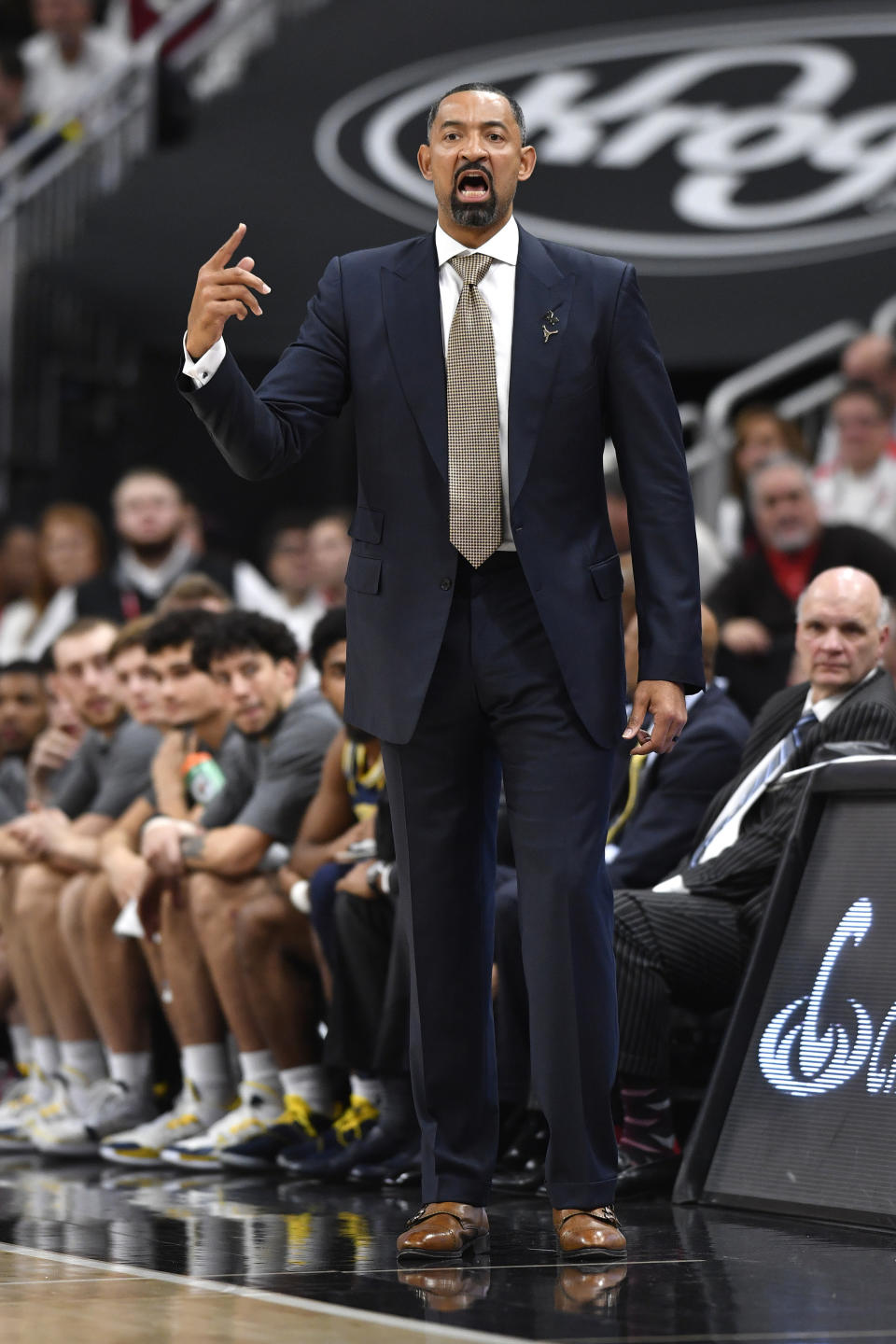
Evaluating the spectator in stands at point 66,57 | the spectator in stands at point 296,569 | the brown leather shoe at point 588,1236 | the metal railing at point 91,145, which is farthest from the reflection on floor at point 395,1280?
the spectator in stands at point 66,57

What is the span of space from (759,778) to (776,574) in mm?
2077

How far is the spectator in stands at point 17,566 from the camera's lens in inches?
364

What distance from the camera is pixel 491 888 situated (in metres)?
3.49

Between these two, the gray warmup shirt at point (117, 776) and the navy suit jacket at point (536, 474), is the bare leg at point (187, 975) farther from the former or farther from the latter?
the navy suit jacket at point (536, 474)

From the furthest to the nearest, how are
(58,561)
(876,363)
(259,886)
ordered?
(58,561), (876,363), (259,886)

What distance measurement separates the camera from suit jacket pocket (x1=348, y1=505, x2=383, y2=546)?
338 centimetres

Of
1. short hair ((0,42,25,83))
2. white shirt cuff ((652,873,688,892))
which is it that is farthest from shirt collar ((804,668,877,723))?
short hair ((0,42,25,83))

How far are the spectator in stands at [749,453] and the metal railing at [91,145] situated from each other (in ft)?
12.6

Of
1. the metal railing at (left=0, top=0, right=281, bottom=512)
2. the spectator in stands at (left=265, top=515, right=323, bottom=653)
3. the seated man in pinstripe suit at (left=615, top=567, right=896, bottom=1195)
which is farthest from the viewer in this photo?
the metal railing at (left=0, top=0, right=281, bottom=512)

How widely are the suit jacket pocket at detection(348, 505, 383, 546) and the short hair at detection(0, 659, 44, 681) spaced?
429 centimetres

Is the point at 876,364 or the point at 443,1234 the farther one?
the point at 876,364

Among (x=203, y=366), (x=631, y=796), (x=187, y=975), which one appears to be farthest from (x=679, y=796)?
(x=203, y=366)

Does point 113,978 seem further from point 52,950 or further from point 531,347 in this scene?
point 531,347

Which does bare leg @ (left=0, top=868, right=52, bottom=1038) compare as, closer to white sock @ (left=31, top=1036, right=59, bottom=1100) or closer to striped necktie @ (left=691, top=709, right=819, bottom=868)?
white sock @ (left=31, top=1036, right=59, bottom=1100)
